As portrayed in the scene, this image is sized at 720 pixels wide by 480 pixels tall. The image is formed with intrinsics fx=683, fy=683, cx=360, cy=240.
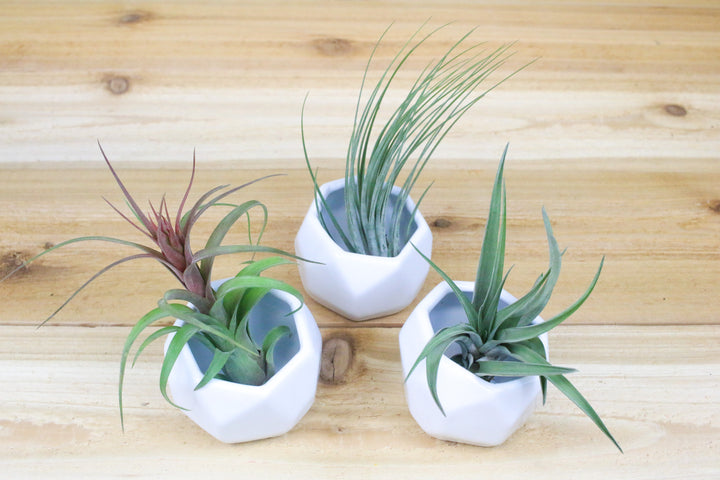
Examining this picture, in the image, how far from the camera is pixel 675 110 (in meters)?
0.86

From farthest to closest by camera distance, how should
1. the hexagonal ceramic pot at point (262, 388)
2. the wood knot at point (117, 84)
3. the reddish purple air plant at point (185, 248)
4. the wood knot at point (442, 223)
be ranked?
the wood knot at point (117, 84) < the wood knot at point (442, 223) < the hexagonal ceramic pot at point (262, 388) < the reddish purple air plant at point (185, 248)

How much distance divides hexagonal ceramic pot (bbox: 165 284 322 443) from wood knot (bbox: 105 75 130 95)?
407mm

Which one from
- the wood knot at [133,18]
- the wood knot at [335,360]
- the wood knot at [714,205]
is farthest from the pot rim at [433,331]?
the wood knot at [133,18]

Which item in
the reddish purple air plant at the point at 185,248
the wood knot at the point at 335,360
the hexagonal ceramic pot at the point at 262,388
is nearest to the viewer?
the reddish purple air plant at the point at 185,248

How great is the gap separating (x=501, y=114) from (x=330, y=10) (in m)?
0.29

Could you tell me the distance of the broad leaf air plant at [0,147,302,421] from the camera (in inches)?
17.1

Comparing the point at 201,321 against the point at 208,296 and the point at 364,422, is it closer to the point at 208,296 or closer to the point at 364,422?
the point at 208,296

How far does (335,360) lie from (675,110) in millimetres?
550

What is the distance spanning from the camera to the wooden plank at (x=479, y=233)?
2.27 feet

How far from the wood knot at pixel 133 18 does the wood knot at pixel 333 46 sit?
238 mm

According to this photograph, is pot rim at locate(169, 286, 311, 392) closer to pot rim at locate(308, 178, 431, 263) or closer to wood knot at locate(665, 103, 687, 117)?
pot rim at locate(308, 178, 431, 263)

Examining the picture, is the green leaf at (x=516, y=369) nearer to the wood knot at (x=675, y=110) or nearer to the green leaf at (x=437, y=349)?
the green leaf at (x=437, y=349)

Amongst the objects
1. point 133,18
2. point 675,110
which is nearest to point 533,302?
point 675,110

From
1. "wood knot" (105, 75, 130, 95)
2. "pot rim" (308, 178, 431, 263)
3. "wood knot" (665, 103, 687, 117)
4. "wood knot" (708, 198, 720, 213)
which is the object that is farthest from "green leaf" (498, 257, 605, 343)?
"wood knot" (105, 75, 130, 95)
